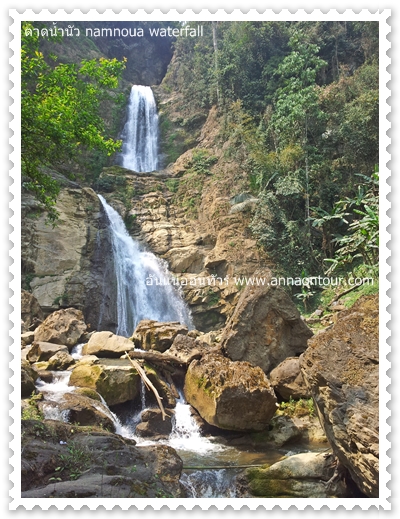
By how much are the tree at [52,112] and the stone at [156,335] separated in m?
4.92

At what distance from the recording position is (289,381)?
8625 millimetres

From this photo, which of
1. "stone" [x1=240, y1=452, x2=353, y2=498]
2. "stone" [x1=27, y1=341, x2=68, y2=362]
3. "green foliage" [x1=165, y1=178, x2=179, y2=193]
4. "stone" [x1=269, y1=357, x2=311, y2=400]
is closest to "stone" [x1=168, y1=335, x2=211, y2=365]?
"stone" [x1=269, y1=357, x2=311, y2=400]

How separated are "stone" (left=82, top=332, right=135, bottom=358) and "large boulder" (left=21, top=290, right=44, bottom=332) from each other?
339cm

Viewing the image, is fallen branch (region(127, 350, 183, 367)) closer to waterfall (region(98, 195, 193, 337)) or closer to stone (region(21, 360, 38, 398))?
stone (region(21, 360, 38, 398))

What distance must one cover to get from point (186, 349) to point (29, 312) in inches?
250

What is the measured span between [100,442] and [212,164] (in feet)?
59.7

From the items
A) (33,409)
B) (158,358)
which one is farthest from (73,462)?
(158,358)

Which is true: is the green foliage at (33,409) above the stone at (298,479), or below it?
above

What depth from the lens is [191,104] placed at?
2594cm

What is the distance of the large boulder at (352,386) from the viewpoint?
3.84 m
